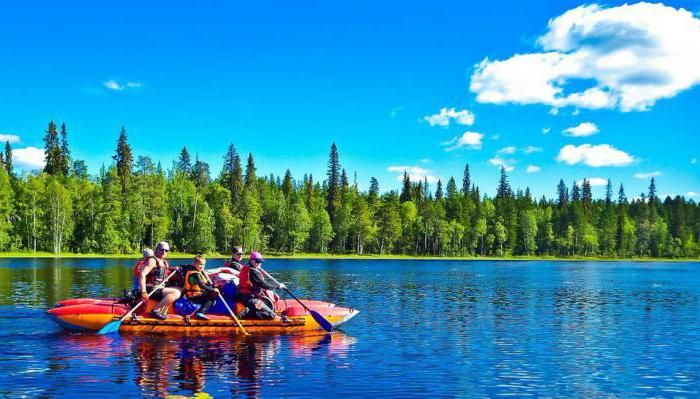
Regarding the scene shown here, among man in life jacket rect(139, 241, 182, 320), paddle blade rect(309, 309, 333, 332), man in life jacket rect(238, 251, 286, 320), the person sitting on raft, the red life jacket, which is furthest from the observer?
paddle blade rect(309, 309, 333, 332)

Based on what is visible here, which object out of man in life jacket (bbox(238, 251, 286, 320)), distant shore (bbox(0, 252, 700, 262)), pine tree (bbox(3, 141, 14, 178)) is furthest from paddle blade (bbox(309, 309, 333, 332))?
pine tree (bbox(3, 141, 14, 178))

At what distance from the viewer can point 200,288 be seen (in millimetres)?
22969

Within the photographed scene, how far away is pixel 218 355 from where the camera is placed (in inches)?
757

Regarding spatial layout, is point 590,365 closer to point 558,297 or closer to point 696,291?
point 558,297

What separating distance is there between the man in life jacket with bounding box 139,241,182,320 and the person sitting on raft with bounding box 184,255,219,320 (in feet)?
1.61

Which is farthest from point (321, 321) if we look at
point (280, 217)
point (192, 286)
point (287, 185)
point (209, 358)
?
point (287, 185)

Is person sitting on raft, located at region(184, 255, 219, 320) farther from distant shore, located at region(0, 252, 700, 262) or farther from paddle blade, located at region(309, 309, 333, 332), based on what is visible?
distant shore, located at region(0, 252, 700, 262)

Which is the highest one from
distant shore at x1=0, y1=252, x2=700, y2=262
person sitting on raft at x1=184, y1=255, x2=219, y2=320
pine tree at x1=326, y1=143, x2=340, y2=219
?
pine tree at x1=326, y1=143, x2=340, y2=219

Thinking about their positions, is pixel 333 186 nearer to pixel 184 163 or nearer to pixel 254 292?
pixel 184 163

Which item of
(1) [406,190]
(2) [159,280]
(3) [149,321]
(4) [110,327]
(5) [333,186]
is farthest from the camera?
(1) [406,190]

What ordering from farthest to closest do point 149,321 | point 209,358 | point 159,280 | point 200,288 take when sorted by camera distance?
point 200,288
point 159,280
point 149,321
point 209,358

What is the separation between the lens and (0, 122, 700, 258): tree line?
102m

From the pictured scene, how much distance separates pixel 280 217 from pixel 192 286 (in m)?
102

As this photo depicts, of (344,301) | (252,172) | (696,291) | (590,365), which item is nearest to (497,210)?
(252,172)
